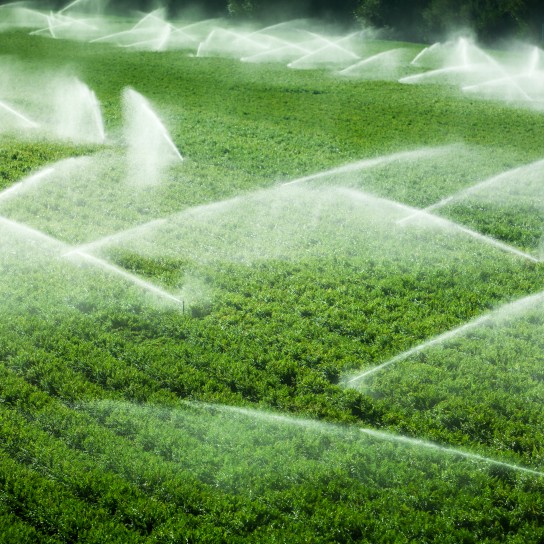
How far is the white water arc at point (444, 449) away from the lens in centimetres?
438

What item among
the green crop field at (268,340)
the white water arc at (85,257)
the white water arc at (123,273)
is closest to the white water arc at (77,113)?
the green crop field at (268,340)

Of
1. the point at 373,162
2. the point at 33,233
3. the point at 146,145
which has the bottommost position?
the point at 33,233

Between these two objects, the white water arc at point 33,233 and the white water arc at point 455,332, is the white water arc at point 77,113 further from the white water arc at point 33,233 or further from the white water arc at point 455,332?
the white water arc at point 455,332

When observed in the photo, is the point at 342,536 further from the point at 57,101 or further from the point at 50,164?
the point at 57,101

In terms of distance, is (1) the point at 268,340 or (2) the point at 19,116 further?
(2) the point at 19,116

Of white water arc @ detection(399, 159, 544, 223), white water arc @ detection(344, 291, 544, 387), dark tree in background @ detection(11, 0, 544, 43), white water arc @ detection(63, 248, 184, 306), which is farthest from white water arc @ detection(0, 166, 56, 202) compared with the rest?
dark tree in background @ detection(11, 0, 544, 43)

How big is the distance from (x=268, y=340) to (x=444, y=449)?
1.89 metres

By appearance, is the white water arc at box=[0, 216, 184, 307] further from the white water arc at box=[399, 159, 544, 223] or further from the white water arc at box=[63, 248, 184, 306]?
the white water arc at box=[399, 159, 544, 223]

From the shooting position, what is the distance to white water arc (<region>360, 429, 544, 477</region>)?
4.38 m

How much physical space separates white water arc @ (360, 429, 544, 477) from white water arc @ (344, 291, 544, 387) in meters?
0.62

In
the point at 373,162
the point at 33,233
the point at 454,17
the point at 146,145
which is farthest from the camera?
the point at 454,17

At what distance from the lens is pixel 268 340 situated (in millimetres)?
5867

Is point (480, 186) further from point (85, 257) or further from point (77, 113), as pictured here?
point (77, 113)

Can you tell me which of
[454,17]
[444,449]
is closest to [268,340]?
[444,449]
